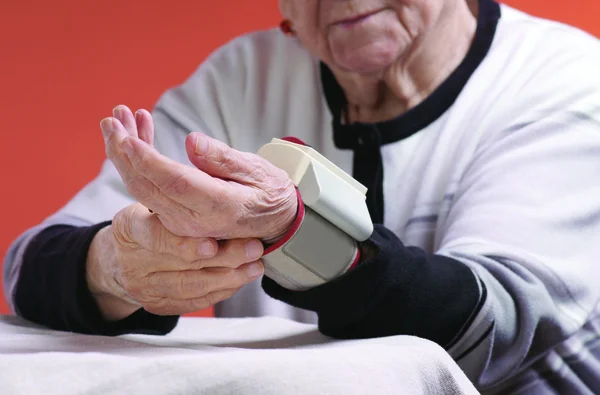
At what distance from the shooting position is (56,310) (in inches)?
31.9

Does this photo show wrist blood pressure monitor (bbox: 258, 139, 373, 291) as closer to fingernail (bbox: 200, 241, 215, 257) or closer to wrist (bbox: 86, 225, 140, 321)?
fingernail (bbox: 200, 241, 215, 257)

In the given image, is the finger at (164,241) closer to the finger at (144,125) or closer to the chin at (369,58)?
the finger at (144,125)

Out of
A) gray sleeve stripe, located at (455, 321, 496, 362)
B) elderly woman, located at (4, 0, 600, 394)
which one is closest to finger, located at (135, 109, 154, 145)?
elderly woman, located at (4, 0, 600, 394)

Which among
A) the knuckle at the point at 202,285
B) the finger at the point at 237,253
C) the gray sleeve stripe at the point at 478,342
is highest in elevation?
the finger at the point at 237,253

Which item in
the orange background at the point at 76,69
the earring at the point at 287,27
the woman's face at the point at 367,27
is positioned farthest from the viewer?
the orange background at the point at 76,69

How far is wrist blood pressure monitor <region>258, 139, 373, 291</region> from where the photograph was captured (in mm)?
636

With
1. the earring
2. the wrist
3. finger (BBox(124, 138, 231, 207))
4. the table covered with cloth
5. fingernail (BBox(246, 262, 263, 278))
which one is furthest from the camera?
the earring

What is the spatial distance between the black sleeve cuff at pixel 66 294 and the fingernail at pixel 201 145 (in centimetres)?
26

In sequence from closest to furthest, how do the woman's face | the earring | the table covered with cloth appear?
the table covered with cloth, the woman's face, the earring

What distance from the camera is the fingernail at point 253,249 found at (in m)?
0.62

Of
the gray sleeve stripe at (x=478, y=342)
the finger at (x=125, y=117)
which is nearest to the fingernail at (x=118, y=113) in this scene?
the finger at (x=125, y=117)

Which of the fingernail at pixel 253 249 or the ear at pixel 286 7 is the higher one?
the ear at pixel 286 7

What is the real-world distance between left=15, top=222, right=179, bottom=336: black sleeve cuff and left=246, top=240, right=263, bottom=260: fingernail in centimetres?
18

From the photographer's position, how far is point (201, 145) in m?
0.56
